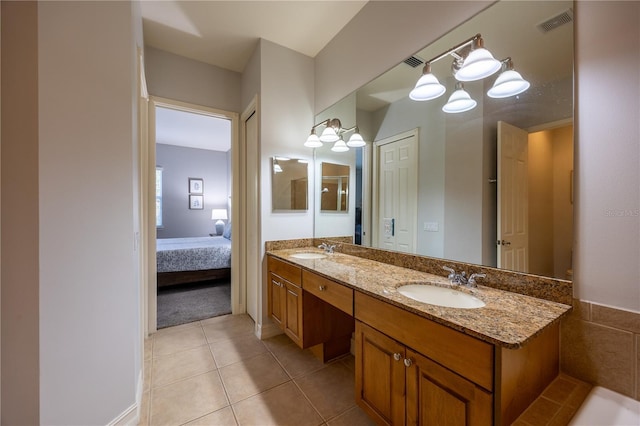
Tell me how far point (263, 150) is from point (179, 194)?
187 inches

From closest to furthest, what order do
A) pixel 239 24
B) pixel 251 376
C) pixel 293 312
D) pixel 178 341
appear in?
pixel 251 376 → pixel 293 312 → pixel 239 24 → pixel 178 341

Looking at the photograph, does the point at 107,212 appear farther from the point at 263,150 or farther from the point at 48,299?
the point at 263,150

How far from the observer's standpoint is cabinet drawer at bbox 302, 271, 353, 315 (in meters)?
1.38

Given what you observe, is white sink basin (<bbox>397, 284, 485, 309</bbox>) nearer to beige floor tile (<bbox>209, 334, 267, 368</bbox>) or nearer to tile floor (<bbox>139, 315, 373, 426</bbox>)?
tile floor (<bbox>139, 315, 373, 426</bbox>)

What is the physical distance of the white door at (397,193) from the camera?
177 cm

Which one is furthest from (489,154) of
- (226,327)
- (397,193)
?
(226,327)

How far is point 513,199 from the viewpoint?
129 centimetres

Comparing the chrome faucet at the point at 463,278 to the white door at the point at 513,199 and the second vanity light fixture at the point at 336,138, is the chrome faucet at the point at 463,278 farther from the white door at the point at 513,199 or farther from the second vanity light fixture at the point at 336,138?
the second vanity light fixture at the point at 336,138

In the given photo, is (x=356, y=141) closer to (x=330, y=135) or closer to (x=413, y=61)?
(x=330, y=135)

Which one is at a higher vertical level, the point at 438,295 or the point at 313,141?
the point at 313,141

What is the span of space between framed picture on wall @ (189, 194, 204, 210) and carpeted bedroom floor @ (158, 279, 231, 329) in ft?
9.00

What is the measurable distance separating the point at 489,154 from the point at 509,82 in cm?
36

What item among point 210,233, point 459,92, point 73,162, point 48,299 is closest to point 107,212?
point 73,162

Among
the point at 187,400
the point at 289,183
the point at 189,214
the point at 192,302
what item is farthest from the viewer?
the point at 189,214
